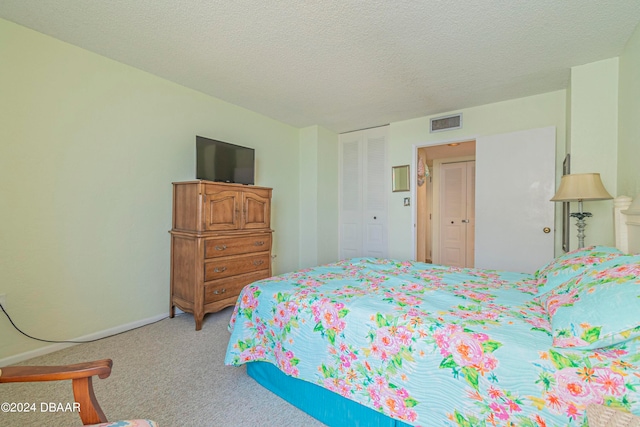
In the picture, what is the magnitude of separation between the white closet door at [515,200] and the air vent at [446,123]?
1.17 feet

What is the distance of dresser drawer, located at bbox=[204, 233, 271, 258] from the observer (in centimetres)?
264

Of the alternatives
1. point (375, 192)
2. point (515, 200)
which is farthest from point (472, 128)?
point (375, 192)

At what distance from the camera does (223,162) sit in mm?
3068

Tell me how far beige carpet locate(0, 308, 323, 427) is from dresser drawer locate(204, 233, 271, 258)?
762mm

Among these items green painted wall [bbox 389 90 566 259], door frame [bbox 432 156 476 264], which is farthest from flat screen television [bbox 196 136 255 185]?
door frame [bbox 432 156 476 264]

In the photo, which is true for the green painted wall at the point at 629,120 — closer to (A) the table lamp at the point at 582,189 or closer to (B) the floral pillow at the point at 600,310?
(A) the table lamp at the point at 582,189

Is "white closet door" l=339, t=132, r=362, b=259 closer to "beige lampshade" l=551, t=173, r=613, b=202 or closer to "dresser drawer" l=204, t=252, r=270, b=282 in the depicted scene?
"dresser drawer" l=204, t=252, r=270, b=282

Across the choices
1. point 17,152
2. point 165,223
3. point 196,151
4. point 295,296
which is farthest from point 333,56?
point 17,152

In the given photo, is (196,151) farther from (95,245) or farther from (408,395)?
(408,395)

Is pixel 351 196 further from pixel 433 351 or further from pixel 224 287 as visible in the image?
pixel 433 351

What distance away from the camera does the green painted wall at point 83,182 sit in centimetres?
204

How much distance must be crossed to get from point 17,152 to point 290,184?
287cm

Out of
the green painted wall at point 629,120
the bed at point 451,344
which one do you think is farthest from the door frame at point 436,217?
the bed at point 451,344

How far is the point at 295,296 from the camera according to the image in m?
1.58
